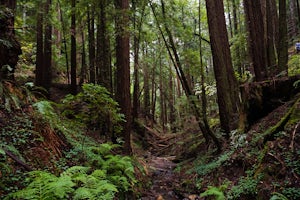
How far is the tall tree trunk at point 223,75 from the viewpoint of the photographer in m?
9.23

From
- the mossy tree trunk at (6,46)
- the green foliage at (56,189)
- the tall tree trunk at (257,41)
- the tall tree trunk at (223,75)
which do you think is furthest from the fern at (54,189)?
the tall tree trunk at (257,41)

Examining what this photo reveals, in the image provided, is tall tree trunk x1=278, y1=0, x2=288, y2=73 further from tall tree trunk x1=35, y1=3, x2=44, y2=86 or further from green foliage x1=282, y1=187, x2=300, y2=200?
tall tree trunk x1=35, y1=3, x2=44, y2=86

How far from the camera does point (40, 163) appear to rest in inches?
193

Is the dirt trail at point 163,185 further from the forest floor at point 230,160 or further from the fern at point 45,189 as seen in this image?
the fern at point 45,189

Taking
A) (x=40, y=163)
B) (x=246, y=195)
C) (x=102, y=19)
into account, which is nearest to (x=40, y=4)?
(x=102, y=19)

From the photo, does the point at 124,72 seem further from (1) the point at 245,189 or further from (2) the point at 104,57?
(1) the point at 245,189

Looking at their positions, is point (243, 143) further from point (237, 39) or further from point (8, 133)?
point (237, 39)

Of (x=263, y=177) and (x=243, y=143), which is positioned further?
(x=243, y=143)

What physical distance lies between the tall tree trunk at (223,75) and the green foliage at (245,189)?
390 cm

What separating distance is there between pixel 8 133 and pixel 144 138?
1324cm

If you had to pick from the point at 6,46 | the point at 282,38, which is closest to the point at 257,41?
the point at 282,38

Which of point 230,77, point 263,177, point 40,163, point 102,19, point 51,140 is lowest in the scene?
point 263,177

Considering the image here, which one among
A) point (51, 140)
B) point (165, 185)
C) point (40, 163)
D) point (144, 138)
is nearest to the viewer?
point (40, 163)

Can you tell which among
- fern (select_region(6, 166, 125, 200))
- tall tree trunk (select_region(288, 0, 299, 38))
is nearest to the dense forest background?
fern (select_region(6, 166, 125, 200))
